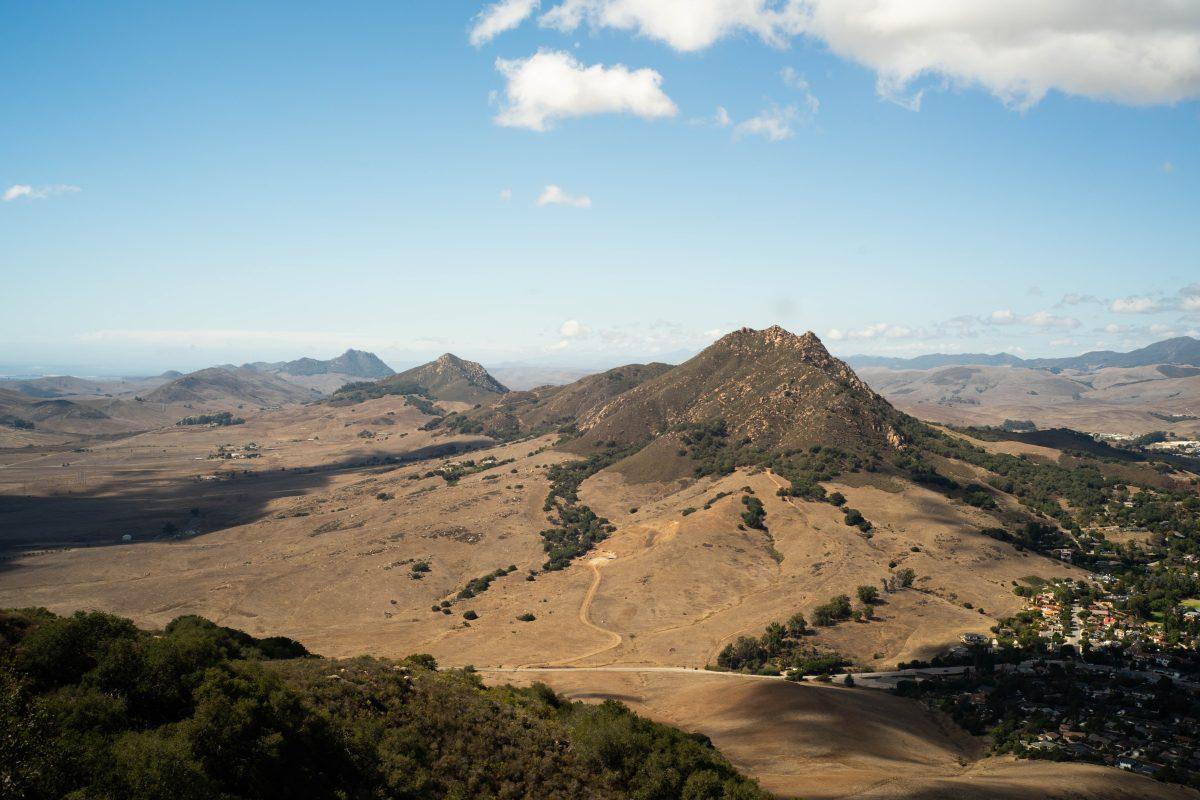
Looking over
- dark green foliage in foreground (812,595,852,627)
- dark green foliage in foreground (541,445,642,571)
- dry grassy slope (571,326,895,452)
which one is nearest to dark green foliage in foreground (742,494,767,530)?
dark green foliage in foreground (541,445,642,571)

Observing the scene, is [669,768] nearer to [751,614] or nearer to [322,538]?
[751,614]

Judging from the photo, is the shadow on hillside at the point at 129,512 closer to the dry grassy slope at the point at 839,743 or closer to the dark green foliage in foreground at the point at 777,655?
the dry grassy slope at the point at 839,743

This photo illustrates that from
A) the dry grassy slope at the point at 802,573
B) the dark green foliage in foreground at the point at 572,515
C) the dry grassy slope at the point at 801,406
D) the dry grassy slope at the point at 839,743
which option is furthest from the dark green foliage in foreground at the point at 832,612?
the dry grassy slope at the point at 801,406

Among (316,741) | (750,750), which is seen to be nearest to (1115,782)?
(750,750)

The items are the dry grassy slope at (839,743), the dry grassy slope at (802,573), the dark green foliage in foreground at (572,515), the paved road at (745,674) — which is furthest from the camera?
the dark green foliage in foreground at (572,515)

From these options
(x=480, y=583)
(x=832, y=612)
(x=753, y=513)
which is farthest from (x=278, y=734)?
(x=753, y=513)

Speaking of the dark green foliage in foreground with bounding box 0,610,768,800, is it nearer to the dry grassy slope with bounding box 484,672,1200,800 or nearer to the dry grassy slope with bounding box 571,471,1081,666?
the dry grassy slope with bounding box 484,672,1200,800
